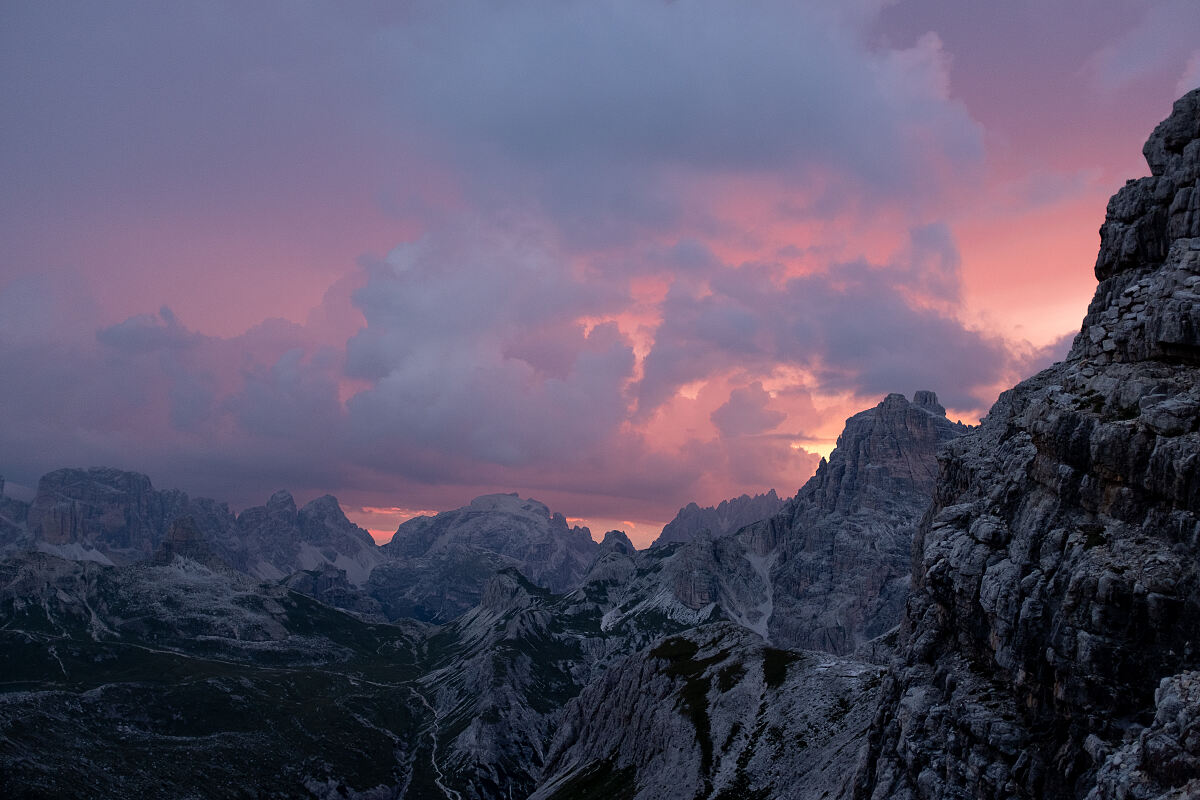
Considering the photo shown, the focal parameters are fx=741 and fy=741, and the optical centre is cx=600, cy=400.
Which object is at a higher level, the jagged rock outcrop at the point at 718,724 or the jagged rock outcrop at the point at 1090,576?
the jagged rock outcrop at the point at 1090,576

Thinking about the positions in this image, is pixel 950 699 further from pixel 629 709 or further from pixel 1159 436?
pixel 629 709

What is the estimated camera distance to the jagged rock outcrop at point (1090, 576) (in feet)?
147

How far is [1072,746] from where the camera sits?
47.7 meters

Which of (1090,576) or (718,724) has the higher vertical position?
(1090,576)

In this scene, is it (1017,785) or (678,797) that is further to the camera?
(678,797)

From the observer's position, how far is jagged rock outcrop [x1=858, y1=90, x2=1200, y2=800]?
44.7 m

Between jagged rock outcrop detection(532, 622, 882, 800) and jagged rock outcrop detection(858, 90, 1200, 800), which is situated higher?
jagged rock outcrop detection(858, 90, 1200, 800)

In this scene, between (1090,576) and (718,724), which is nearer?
(1090,576)

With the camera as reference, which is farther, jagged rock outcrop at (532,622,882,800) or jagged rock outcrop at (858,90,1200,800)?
jagged rock outcrop at (532,622,882,800)

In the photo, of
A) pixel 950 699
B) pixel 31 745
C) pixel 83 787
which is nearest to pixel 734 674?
pixel 950 699

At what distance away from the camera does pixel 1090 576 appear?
160 feet

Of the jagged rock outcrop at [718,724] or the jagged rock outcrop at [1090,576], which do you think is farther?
the jagged rock outcrop at [718,724]

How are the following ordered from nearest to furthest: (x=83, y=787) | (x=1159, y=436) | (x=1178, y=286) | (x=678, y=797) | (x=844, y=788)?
1. (x=1159, y=436)
2. (x=1178, y=286)
3. (x=844, y=788)
4. (x=678, y=797)
5. (x=83, y=787)

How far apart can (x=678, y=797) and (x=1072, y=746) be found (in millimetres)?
77843
